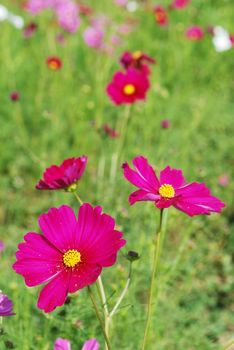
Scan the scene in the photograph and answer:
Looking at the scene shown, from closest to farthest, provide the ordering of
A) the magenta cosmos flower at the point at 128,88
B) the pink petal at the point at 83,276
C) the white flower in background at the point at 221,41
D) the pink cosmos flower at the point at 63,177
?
the pink petal at the point at 83,276, the pink cosmos flower at the point at 63,177, the magenta cosmos flower at the point at 128,88, the white flower in background at the point at 221,41

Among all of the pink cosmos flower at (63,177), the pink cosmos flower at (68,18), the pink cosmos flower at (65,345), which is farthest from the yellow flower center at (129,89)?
the pink cosmos flower at (65,345)

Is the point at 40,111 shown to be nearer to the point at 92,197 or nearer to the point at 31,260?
the point at 92,197

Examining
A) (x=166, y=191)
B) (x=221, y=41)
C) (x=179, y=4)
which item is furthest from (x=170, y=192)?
(x=179, y=4)

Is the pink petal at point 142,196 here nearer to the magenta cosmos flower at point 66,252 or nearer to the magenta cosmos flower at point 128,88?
the magenta cosmos flower at point 66,252

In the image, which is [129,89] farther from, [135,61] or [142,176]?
[142,176]

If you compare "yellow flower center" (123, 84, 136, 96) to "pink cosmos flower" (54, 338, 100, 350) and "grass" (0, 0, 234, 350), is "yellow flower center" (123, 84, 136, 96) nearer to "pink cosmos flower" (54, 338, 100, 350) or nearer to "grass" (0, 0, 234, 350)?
"grass" (0, 0, 234, 350)
